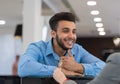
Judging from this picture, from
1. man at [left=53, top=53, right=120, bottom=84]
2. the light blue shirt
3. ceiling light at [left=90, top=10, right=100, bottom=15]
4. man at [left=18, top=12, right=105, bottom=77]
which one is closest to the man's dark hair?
man at [left=18, top=12, right=105, bottom=77]

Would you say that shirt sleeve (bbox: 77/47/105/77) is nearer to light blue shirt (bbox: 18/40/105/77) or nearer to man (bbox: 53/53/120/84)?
light blue shirt (bbox: 18/40/105/77)

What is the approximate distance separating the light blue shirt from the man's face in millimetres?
80

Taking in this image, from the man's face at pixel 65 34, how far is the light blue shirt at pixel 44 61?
0.26 ft

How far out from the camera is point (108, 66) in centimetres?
95

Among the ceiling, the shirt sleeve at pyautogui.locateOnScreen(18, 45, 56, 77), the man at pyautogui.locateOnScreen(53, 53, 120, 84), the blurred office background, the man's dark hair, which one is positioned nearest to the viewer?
the man at pyautogui.locateOnScreen(53, 53, 120, 84)

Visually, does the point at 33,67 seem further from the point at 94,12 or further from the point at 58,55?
the point at 94,12

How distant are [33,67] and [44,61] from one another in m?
0.15

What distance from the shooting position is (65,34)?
1.51 m

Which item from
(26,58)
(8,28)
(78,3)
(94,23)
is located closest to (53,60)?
(26,58)

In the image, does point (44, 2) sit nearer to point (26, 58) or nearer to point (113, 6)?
point (113, 6)

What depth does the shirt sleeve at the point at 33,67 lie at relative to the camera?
139cm

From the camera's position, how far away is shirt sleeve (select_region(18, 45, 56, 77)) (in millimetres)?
1389

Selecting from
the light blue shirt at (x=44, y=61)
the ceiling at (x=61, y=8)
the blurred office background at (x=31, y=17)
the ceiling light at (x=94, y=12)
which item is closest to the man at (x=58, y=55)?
the light blue shirt at (x=44, y=61)

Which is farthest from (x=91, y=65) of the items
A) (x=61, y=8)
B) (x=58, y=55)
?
(x=61, y=8)
